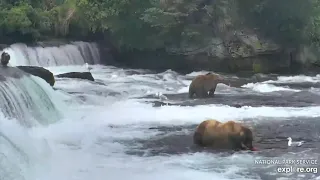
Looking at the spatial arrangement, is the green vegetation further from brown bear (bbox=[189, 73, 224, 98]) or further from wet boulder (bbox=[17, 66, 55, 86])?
brown bear (bbox=[189, 73, 224, 98])

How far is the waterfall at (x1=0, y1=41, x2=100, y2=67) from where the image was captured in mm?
21834

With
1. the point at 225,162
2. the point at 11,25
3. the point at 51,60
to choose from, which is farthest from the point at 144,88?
the point at 225,162

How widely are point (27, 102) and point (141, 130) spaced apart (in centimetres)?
273

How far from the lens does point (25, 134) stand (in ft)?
34.9

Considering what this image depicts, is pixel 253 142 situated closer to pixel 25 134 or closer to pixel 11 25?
pixel 25 134

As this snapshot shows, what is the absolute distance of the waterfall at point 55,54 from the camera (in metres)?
21.8

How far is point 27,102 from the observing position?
12.6 metres

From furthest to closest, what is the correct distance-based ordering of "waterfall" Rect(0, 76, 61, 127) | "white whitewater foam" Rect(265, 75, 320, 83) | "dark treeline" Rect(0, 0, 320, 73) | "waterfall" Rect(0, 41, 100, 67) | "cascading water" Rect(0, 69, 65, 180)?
"dark treeline" Rect(0, 0, 320, 73) → "waterfall" Rect(0, 41, 100, 67) → "white whitewater foam" Rect(265, 75, 320, 83) → "waterfall" Rect(0, 76, 61, 127) → "cascading water" Rect(0, 69, 65, 180)

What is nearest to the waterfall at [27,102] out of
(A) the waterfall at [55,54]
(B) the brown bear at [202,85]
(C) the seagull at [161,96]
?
(C) the seagull at [161,96]

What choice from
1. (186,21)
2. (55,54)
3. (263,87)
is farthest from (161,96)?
(186,21)

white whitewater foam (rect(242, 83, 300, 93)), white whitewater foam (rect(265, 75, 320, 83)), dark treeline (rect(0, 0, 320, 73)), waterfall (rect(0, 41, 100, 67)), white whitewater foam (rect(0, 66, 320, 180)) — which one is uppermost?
dark treeline (rect(0, 0, 320, 73))

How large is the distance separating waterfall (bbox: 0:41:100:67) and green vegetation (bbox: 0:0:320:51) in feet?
3.78

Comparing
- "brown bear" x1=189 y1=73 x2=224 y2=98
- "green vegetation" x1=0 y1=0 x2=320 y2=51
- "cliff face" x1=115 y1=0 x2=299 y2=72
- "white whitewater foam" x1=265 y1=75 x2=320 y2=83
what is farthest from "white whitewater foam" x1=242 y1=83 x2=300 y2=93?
"green vegetation" x1=0 y1=0 x2=320 y2=51

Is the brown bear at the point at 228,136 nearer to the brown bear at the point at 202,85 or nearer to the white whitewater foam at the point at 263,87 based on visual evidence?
Answer: the brown bear at the point at 202,85
